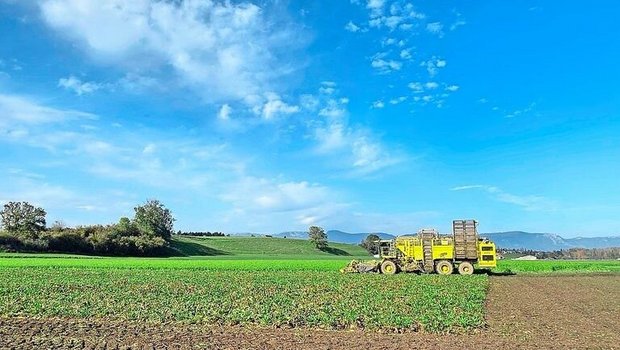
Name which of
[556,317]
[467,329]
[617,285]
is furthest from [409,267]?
[467,329]

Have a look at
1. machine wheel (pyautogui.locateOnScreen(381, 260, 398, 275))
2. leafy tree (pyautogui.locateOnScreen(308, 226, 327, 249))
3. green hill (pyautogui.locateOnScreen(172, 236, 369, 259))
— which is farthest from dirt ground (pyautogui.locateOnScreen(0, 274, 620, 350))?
leafy tree (pyautogui.locateOnScreen(308, 226, 327, 249))

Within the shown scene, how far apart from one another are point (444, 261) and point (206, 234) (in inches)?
4791

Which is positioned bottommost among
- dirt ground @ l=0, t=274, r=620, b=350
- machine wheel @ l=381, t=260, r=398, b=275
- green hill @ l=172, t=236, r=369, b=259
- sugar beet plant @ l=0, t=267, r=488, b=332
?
dirt ground @ l=0, t=274, r=620, b=350

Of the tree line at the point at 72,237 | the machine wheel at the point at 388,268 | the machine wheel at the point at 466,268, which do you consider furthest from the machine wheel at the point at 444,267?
the tree line at the point at 72,237

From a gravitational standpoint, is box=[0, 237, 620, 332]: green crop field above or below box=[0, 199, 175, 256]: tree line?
below

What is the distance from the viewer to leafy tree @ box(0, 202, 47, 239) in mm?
91688

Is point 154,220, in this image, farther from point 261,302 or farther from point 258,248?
point 261,302

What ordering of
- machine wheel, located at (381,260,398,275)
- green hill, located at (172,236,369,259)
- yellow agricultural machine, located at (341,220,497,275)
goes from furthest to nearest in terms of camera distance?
1. green hill, located at (172,236,369,259)
2. machine wheel, located at (381,260,398,275)
3. yellow agricultural machine, located at (341,220,497,275)

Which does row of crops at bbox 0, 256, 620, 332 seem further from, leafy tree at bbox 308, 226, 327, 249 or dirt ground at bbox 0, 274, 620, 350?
leafy tree at bbox 308, 226, 327, 249

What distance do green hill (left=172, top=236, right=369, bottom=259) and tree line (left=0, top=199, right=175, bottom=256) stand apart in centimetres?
978

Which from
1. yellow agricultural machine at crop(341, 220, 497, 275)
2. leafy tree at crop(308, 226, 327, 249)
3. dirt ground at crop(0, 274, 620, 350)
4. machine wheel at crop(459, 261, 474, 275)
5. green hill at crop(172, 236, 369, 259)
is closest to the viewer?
dirt ground at crop(0, 274, 620, 350)

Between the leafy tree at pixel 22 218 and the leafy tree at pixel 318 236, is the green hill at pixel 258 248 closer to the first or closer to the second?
the leafy tree at pixel 318 236

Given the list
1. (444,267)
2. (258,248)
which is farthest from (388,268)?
(258,248)

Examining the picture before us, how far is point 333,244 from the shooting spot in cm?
13262
